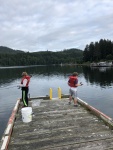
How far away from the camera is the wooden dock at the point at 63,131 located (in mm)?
7215

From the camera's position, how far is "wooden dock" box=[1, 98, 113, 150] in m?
7.21

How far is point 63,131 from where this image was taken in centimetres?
856

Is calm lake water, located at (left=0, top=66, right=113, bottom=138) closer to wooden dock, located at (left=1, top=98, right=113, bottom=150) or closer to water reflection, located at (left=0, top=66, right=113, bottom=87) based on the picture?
water reflection, located at (left=0, top=66, right=113, bottom=87)

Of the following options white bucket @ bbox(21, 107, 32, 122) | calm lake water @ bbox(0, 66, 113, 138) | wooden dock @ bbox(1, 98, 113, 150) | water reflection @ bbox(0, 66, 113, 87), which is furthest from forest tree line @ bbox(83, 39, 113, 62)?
white bucket @ bbox(21, 107, 32, 122)

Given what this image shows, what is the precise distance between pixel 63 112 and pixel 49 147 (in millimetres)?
4550

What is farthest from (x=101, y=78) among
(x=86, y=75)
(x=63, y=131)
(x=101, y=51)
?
(x=101, y=51)

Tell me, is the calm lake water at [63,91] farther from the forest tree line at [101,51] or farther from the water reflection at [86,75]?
the forest tree line at [101,51]

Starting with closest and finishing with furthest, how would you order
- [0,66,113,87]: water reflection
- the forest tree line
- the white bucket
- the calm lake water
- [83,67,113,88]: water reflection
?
the white bucket → the calm lake water → [83,67,113,88]: water reflection → [0,66,113,87]: water reflection → the forest tree line

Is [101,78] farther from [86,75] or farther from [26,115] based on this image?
[26,115]

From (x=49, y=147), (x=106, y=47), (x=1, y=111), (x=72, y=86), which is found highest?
(x=106, y=47)

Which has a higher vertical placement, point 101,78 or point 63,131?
point 63,131

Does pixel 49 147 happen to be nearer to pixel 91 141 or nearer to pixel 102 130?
pixel 91 141

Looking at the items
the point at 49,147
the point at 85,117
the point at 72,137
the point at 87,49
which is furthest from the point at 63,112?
the point at 87,49

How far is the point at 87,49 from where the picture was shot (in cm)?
17288
